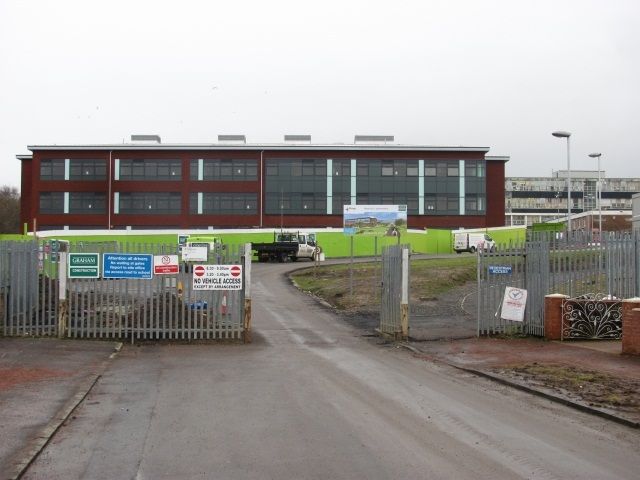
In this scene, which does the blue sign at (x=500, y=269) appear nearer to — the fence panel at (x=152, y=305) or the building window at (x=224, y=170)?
→ the fence panel at (x=152, y=305)

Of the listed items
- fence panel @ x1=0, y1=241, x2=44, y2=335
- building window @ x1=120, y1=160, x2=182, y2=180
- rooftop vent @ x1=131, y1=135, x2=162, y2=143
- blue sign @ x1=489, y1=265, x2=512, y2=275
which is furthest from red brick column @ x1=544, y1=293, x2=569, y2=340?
rooftop vent @ x1=131, y1=135, x2=162, y2=143

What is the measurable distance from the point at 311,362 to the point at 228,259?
3502 millimetres

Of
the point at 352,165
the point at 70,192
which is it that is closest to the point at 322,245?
the point at 352,165

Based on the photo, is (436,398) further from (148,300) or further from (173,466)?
(148,300)

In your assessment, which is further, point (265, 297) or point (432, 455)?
point (265, 297)

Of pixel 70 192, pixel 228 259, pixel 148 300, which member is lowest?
pixel 148 300

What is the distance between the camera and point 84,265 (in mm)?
14789

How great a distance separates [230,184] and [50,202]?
19461mm

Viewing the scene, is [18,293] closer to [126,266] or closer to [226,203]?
[126,266]

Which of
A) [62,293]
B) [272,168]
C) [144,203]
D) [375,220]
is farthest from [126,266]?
[144,203]

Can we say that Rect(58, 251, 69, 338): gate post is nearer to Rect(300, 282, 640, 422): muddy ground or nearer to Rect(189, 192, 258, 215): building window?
Rect(300, 282, 640, 422): muddy ground

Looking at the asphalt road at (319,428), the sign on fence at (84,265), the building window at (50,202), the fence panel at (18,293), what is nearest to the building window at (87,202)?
the building window at (50,202)

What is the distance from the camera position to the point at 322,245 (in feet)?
197

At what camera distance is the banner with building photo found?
2877cm
